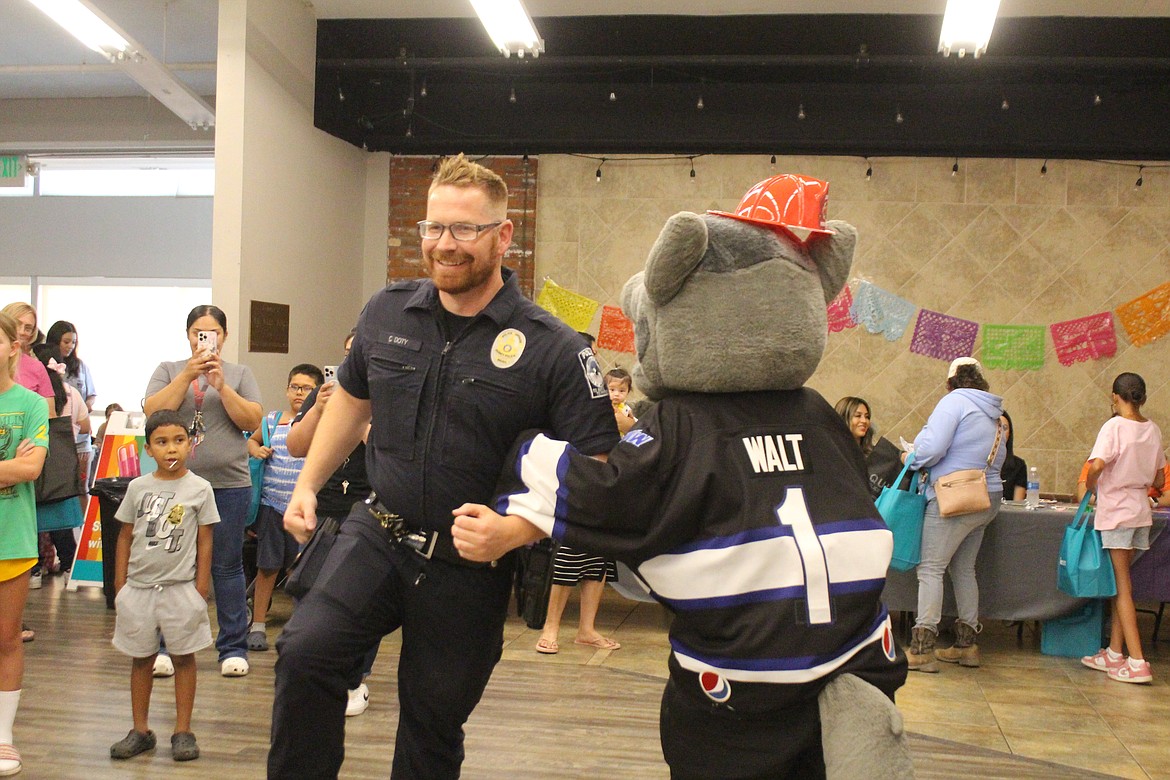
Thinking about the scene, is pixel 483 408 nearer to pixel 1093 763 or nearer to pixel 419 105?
pixel 1093 763

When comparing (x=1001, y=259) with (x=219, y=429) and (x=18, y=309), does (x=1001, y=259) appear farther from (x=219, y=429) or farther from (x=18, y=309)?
(x=18, y=309)

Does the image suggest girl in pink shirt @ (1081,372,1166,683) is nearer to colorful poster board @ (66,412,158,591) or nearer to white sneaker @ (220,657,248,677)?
white sneaker @ (220,657,248,677)

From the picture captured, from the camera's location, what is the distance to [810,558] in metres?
1.81

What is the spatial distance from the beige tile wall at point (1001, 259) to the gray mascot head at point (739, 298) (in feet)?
19.6

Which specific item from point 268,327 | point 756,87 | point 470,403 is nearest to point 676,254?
point 470,403

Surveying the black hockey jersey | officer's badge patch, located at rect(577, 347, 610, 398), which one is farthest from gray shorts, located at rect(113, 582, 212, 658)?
the black hockey jersey

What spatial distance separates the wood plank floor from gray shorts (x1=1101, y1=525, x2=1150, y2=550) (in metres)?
1.75

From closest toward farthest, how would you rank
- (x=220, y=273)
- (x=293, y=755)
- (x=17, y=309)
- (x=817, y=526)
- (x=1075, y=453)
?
(x=817, y=526) → (x=293, y=755) → (x=17, y=309) → (x=220, y=273) → (x=1075, y=453)

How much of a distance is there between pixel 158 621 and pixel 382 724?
1.00 m

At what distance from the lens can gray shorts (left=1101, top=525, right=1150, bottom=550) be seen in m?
5.24

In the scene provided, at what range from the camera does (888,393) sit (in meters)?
7.76

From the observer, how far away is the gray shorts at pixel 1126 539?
524 cm

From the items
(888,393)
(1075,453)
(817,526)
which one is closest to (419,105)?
(888,393)

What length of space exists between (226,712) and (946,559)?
11.2ft
